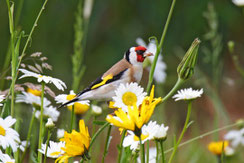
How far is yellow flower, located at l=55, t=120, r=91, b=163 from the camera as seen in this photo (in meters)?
0.85

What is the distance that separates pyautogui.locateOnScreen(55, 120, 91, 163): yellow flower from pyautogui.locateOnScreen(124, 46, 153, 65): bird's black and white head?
0.24 metres

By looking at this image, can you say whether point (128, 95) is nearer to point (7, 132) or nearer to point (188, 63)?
point (188, 63)

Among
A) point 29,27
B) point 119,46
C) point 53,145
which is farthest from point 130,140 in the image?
point 119,46

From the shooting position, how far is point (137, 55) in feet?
3.51

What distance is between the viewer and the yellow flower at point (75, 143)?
0.85 m

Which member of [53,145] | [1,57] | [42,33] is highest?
[42,33]

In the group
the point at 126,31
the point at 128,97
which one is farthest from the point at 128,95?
the point at 126,31

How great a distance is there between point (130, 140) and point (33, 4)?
207 centimetres

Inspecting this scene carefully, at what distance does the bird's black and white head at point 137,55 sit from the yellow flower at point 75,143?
0.24 m

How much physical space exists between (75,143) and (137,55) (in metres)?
0.29

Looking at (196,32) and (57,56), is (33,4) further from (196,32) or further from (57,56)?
(196,32)

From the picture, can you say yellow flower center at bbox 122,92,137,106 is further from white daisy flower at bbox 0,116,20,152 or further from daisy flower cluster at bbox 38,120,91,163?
white daisy flower at bbox 0,116,20,152

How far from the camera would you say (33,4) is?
288 cm

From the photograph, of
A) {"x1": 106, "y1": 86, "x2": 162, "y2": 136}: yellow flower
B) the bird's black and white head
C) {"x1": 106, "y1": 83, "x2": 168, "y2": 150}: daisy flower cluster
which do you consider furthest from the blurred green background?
{"x1": 106, "y1": 86, "x2": 162, "y2": 136}: yellow flower
